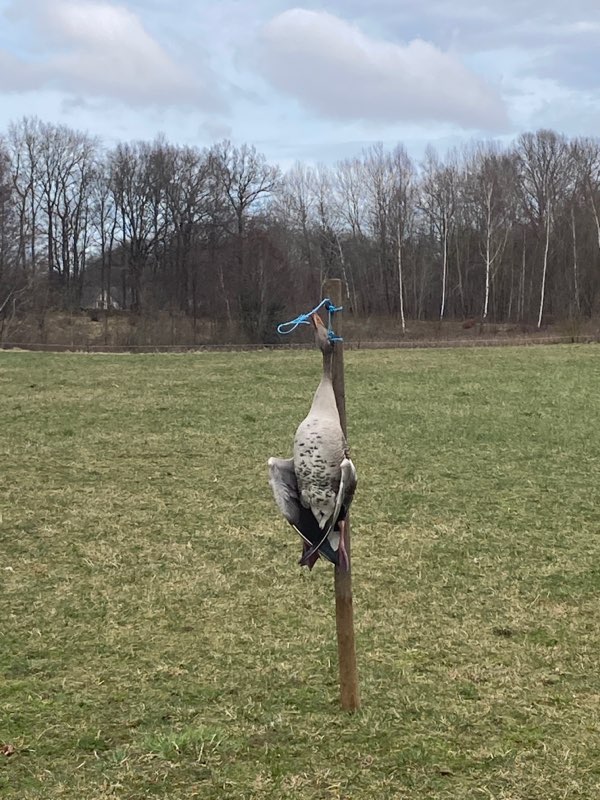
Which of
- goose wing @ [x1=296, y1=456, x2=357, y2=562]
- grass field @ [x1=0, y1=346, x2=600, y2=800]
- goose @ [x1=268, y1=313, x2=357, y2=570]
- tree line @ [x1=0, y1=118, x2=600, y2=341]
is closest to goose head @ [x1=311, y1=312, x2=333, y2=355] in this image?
goose @ [x1=268, y1=313, x2=357, y2=570]

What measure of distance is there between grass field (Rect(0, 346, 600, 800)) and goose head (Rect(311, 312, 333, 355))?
4.29 ft

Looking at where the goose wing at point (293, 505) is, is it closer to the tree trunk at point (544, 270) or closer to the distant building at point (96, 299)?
the tree trunk at point (544, 270)

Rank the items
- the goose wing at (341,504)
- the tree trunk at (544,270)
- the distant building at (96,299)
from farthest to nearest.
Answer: the distant building at (96,299) → the tree trunk at (544,270) → the goose wing at (341,504)

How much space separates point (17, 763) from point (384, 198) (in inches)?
1710

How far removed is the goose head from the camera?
2.58 meters

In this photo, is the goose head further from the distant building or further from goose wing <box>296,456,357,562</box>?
the distant building

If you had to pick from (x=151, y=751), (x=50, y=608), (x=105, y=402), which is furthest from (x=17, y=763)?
(x=105, y=402)

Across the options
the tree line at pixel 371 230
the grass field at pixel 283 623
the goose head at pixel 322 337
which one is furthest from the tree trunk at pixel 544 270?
the goose head at pixel 322 337

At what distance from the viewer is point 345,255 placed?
4556 centimetres

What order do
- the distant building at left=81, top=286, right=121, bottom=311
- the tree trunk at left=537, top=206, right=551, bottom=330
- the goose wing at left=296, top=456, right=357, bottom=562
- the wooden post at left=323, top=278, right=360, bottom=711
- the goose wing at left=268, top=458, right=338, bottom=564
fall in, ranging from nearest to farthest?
the goose wing at left=296, top=456, right=357, bottom=562 → the goose wing at left=268, top=458, right=338, bottom=564 → the wooden post at left=323, top=278, right=360, bottom=711 → the tree trunk at left=537, top=206, right=551, bottom=330 → the distant building at left=81, top=286, right=121, bottom=311

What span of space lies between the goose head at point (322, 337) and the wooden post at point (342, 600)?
0.04m

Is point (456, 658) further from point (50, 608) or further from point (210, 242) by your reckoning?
point (210, 242)

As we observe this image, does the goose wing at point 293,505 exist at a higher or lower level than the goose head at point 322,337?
lower

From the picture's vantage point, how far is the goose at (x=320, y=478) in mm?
2426
